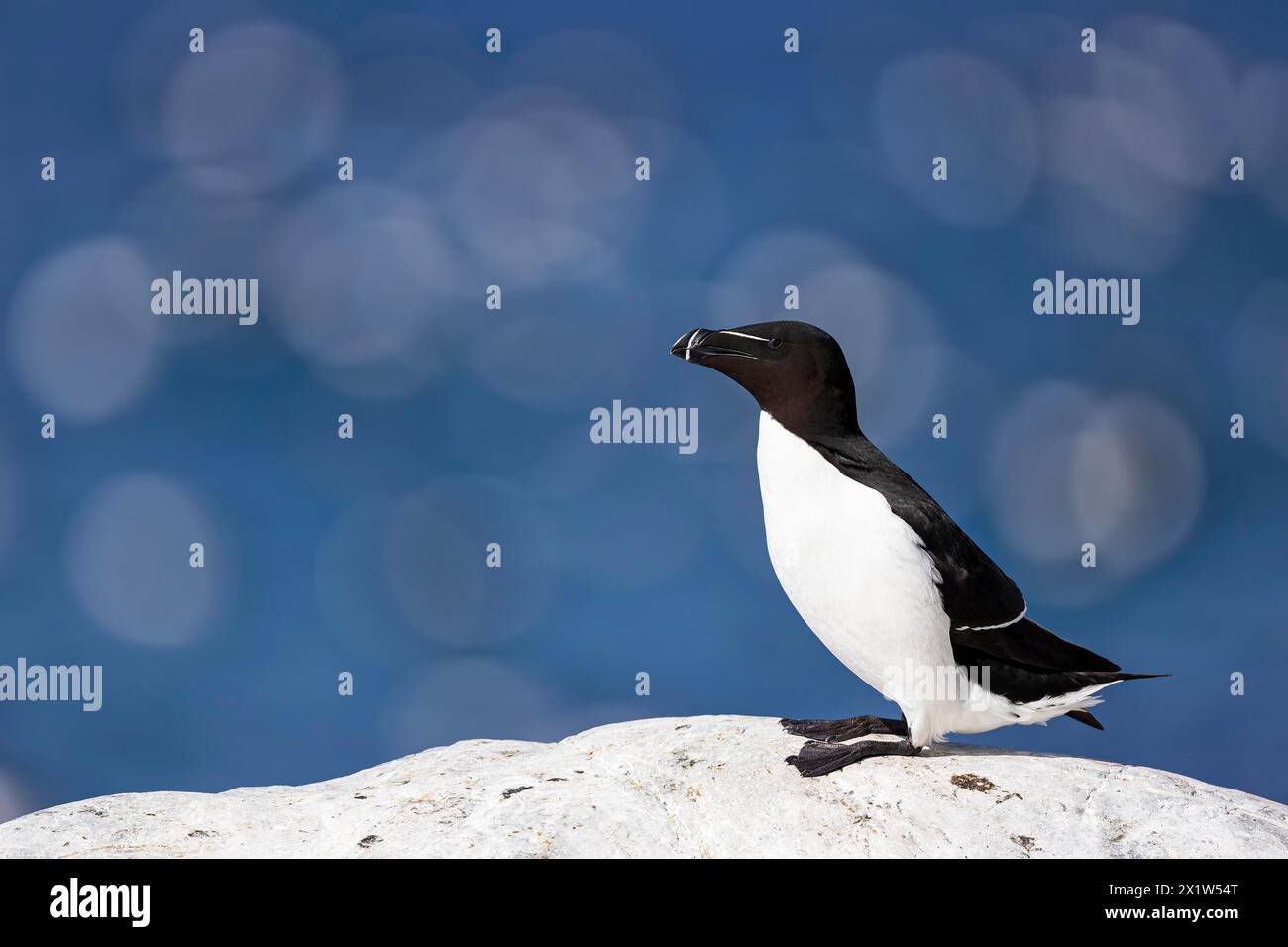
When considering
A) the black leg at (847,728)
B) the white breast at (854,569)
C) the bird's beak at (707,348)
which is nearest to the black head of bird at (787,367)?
the bird's beak at (707,348)

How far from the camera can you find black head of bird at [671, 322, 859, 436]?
636cm

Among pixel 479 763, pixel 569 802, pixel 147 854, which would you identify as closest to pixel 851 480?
pixel 569 802

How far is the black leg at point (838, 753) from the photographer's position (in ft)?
20.1

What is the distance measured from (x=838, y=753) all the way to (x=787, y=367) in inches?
81.7

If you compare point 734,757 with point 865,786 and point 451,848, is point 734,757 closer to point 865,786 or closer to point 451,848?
point 865,786

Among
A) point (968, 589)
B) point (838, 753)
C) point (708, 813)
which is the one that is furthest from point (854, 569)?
point (708, 813)

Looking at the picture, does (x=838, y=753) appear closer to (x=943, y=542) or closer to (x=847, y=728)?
(x=847, y=728)

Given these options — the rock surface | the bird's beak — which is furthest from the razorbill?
the rock surface

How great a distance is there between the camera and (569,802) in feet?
19.2

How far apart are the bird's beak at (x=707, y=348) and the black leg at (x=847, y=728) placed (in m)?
2.16

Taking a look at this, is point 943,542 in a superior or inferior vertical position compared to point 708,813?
superior

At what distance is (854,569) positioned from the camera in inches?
239

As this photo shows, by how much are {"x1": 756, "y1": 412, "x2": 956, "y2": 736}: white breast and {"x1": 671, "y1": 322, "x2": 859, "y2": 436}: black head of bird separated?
166 millimetres
